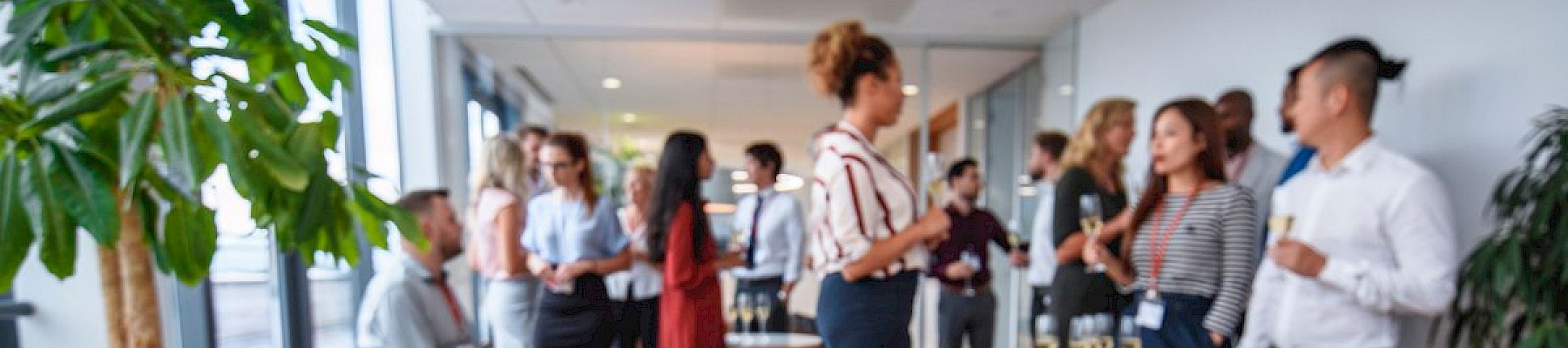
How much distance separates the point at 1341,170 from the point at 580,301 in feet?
8.31

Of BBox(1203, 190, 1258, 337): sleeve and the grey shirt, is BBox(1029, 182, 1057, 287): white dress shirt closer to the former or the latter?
BBox(1203, 190, 1258, 337): sleeve

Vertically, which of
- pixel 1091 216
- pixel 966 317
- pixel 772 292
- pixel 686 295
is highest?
pixel 1091 216

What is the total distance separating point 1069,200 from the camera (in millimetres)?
2537

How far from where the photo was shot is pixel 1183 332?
1866 millimetres

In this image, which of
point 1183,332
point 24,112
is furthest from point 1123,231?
point 24,112

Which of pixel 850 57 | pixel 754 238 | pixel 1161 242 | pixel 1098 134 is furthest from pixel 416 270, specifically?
pixel 1098 134

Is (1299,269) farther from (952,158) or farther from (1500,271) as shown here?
(952,158)

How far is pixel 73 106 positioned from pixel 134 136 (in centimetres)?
5

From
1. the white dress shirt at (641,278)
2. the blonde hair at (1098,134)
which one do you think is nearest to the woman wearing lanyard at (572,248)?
the white dress shirt at (641,278)

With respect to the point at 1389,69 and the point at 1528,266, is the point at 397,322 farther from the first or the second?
the point at 1389,69

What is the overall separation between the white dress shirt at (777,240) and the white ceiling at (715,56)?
146 centimetres

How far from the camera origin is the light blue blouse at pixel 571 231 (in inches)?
115

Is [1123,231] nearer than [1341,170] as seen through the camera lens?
No

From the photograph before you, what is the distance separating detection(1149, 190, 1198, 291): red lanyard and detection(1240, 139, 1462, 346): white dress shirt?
8.6 inches
